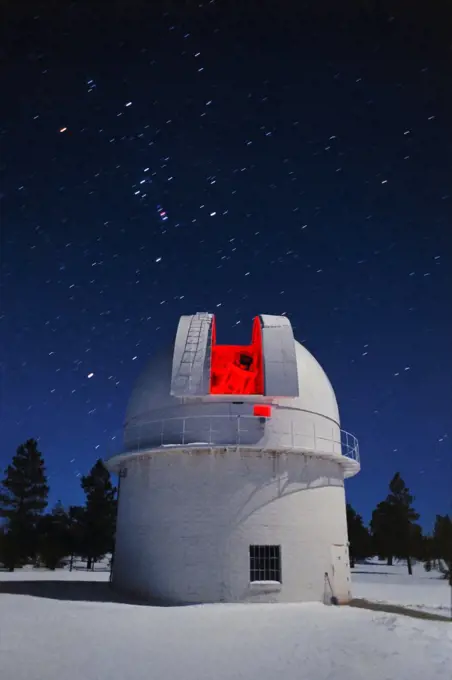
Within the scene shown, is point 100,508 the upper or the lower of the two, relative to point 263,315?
lower

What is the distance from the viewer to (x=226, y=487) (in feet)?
54.0

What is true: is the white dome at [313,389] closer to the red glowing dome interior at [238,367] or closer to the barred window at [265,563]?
the red glowing dome interior at [238,367]

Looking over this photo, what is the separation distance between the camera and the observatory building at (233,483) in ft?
52.6

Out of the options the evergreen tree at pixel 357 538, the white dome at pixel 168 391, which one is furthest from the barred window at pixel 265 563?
the evergreen tree at pixel 357 538

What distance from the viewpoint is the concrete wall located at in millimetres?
15914

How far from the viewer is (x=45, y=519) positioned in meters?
36.3

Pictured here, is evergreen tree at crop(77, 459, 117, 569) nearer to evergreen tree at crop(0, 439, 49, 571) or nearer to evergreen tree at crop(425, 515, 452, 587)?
evergreen tree at crop(0, 439, 49, 571)

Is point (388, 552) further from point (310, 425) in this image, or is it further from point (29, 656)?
point (29, 656)

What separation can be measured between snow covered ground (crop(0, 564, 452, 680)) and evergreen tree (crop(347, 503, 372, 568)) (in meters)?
33.4

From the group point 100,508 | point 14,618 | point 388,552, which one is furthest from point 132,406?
point 388,552

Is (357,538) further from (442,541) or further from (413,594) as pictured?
(413,594)

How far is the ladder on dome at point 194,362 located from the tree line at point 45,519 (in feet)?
65.3

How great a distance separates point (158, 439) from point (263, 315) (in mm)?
5545

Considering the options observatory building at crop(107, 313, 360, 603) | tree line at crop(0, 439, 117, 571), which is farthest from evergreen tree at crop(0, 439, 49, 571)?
observatory building at crop(107, 313, 360, 603)
